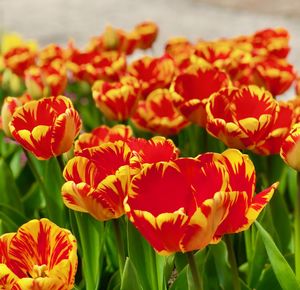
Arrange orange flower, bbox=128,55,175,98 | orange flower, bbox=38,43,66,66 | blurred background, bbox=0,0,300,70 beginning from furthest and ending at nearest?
1. blurred background, bbox=0,0,300,70
2. orange flower, bbox=38,43,66,66
3. orange flower, bbox=128,55,175,98

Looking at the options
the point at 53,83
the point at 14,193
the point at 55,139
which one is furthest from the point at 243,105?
the point at 53,83

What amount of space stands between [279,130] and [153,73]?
49 centimetres

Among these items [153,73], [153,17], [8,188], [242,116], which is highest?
[242,116]

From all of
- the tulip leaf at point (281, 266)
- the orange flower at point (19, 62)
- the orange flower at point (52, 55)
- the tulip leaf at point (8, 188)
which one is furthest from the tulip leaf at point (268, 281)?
the orange flower at point (19, 62)

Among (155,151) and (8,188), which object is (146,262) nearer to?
(155,151)

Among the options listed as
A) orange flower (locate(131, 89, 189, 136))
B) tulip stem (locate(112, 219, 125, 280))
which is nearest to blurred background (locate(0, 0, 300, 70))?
orange flower (locate(131, 89, 189, 136))

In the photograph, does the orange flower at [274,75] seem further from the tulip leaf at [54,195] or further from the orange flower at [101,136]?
the tulip leaf at [54,195]

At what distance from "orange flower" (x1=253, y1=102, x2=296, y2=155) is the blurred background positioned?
11.8 feet

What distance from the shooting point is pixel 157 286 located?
956 mm

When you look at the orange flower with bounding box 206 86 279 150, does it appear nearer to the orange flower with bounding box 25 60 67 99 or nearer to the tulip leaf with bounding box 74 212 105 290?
the tulip leaf with bounding box 74 212 105 290

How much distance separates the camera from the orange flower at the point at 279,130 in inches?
41.4

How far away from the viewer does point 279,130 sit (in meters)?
1.05

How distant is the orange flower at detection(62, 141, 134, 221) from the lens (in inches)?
32.1

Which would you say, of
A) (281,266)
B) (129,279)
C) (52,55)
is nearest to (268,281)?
(281,266)
